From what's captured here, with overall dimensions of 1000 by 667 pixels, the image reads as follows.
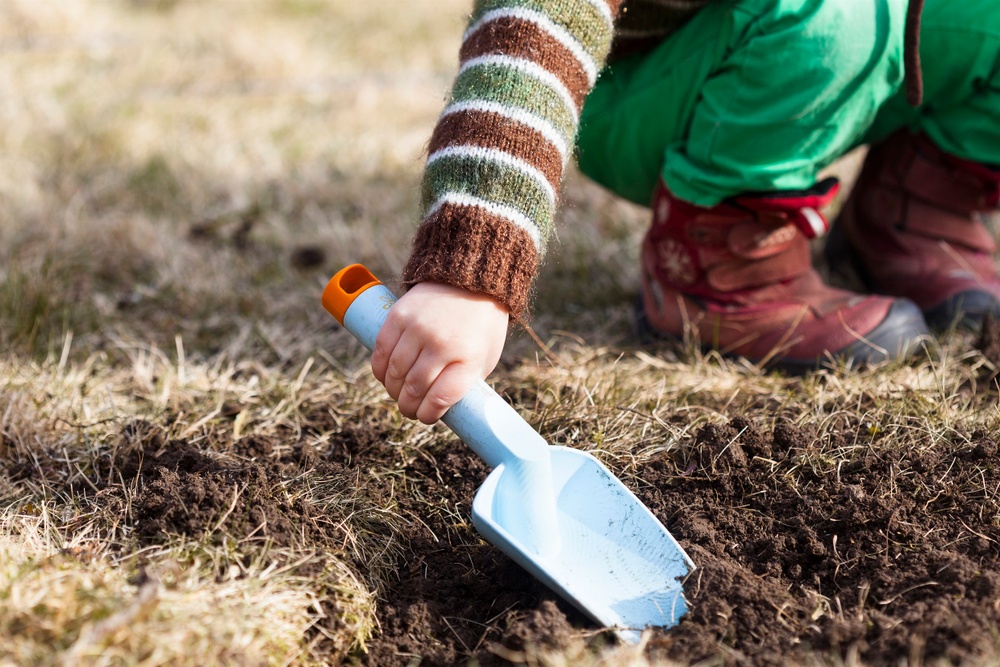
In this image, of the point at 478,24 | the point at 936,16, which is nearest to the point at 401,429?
the point at 478,24

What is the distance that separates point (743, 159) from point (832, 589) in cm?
89

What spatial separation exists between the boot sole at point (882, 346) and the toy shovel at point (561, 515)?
2.27ft

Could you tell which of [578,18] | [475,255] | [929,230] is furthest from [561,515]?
[929,230]

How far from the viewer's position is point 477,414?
142 cm

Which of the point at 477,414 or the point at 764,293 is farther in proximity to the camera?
the point at 764,293

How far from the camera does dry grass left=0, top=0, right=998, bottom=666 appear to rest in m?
1.29

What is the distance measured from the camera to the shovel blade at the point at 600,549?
1.31 meters

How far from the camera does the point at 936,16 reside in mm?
1948

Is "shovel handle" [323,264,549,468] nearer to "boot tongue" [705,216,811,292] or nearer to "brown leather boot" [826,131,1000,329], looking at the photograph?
"boot tongue" [705,216,811,292]

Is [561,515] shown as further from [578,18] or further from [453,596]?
→ [578,18]

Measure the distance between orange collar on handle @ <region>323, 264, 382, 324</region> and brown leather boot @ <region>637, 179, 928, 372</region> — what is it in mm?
810

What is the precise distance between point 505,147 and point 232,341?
102 centimetres

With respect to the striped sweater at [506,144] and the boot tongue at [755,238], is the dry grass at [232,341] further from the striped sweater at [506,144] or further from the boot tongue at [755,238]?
the striped sweater at [506,144]

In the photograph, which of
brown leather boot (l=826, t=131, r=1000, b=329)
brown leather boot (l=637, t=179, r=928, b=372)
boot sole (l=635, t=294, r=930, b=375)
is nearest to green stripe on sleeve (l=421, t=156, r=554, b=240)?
brown leather boot (l=637, t=179, r=928, b=372)
